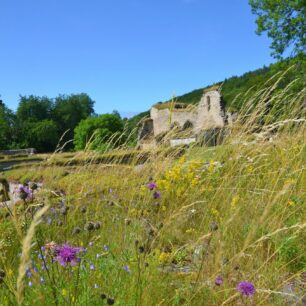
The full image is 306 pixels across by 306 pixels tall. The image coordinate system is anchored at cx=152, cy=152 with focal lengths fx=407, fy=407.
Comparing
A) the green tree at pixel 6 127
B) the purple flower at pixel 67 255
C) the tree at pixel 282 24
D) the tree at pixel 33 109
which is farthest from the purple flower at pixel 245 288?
the tree at pixel 33 109

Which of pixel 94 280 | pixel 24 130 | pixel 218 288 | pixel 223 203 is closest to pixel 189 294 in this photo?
pixel 218 288

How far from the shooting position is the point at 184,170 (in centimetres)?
310

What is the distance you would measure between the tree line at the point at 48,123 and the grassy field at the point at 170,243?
138ft

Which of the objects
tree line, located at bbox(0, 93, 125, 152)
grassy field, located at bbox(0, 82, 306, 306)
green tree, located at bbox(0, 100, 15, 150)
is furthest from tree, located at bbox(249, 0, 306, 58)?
green tree, located at bbox(0, 100, 15, 150)

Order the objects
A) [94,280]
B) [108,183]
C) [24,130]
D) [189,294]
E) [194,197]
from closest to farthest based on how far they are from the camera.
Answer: [189,294] → [94,280] → [194,197] → [108,183] → [24,130]

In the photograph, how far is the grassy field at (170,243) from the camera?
1259 millimetres

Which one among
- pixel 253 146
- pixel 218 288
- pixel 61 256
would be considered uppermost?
pixel 253 146

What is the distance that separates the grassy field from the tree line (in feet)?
138

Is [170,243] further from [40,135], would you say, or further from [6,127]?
[6,127]

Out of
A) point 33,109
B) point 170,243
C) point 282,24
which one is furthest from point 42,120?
point 170,243

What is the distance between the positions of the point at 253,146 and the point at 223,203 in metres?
0.77

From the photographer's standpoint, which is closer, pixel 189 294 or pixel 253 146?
pixel 189 294

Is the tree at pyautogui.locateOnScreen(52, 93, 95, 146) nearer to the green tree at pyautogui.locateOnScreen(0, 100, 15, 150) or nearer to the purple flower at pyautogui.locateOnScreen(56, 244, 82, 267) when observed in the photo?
the green tree at pyautogui.locateOnScreen(0, 100, 15, 150)

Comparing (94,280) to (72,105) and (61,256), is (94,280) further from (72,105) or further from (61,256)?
(72,105)
